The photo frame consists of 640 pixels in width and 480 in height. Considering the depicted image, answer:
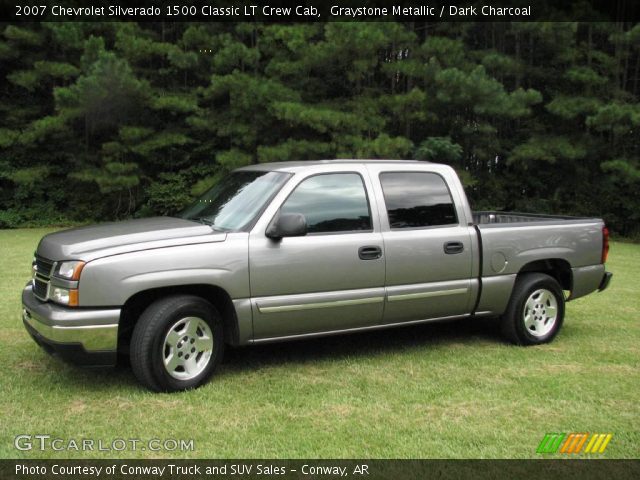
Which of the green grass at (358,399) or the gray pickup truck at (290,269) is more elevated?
the gray pickup truck at (290,269)

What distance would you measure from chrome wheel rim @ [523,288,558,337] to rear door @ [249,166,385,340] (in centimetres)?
176

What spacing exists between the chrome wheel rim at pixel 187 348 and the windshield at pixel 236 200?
0.84 metres

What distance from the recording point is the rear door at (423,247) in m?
5.61

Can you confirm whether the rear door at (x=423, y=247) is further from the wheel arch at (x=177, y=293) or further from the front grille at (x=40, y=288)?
the front grille at (x=40, y=288)

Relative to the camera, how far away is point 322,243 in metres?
5.26

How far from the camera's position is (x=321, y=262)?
17.1ft

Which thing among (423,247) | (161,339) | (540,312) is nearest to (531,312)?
(540,312)

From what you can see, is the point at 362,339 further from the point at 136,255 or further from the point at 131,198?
the point at 131,198

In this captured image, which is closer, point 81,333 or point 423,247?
point 81,333

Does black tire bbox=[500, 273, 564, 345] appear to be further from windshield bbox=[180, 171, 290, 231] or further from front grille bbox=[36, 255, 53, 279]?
front grille bbox=[36, 255, 53, 279]

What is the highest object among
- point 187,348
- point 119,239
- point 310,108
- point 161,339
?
point 310,108

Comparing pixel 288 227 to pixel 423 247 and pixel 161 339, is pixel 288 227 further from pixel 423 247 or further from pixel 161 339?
pixel 423 247

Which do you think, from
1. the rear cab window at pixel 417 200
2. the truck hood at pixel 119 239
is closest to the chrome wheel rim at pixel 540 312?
the rear cab window at pixel 417 200

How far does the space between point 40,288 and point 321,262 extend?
2.22 meters
